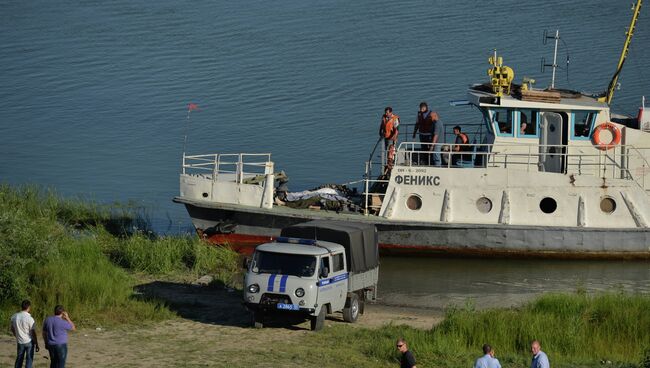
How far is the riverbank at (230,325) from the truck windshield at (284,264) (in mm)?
1083

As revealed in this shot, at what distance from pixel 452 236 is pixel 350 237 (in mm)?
7061

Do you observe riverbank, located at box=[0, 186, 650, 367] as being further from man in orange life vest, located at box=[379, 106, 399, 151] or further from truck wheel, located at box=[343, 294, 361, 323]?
man in orange life vest, located at box=[379, 106, 399, 151]

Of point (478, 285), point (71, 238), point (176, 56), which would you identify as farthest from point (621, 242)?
point (176, 56)

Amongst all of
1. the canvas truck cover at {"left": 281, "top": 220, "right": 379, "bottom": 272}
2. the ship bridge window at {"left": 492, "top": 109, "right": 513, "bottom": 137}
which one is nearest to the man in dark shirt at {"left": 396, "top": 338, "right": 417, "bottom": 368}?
the canvas truck cover at {"left": 281, "top": 220, "right": 379, "bottom": 272}

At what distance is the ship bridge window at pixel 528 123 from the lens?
28.5 meters

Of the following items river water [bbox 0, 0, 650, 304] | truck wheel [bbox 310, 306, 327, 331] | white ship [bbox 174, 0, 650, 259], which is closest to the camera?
truck wheel [bbox 310, 306, 327, 331]

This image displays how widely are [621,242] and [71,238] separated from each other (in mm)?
12727

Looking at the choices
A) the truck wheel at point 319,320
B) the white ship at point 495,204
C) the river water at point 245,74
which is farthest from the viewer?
the river water at point 245,74

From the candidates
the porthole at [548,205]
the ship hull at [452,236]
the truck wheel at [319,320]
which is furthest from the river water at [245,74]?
the truck wheel at [319,320]

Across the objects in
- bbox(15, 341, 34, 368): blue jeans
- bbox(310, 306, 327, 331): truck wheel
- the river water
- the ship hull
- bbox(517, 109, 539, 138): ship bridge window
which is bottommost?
bbox(15, 341, 34, 368): blue jeans

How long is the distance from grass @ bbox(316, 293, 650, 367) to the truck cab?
27.1 inches

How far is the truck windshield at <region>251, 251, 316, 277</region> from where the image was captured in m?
20.1

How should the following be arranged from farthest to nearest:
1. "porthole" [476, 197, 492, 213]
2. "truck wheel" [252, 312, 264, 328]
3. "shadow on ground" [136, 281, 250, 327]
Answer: "porthole" [476, 197, 492, 213] < "shadow on ground" [136, 281, 250, 327] < "truck wheel" [252, 312, 264, 328]

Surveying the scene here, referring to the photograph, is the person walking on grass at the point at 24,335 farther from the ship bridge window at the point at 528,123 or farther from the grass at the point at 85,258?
the ship bridge window at the point at 528,123
